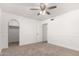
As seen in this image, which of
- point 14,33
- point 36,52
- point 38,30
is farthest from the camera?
point 38,30

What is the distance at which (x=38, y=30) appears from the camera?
6.55 metres

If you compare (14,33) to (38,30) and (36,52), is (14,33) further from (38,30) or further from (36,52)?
(36,52)

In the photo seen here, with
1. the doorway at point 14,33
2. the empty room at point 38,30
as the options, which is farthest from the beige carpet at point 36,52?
the doorway at point 14,33

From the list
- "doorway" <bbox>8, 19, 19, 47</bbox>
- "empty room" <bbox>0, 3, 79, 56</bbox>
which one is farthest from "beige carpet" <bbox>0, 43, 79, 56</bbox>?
"doorway" <bbox>8, 19, 19, 47</bbox>

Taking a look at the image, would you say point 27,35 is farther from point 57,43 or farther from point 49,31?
point 57,43

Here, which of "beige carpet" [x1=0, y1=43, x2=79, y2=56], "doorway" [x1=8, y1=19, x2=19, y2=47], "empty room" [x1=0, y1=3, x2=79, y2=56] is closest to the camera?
"beige carpet" [x1=0, y1=43, x2=79, y2=56]

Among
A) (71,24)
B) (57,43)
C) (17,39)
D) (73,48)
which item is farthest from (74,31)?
(17,39)

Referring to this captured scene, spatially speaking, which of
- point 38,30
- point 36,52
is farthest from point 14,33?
point 36,52

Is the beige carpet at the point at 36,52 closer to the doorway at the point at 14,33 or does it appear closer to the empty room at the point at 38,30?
the empty room at the point at 38,30

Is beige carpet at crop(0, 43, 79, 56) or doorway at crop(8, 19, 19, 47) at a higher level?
doorway at crop(8, 19, 19, 47)

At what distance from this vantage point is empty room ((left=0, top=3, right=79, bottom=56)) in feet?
12.6

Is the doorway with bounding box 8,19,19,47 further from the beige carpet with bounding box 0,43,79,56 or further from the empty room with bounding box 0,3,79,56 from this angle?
the beige carpet with bounding box 0,43,79,56

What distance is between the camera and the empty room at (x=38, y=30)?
3.84 m

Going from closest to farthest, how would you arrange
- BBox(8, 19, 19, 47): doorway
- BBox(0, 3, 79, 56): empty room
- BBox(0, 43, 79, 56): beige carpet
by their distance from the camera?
BBox(0, 43, 79, 56): beige carpet < BBox(0, 3, 79, 56): empty room < BBox(8, 19, 19, 47): doorway
